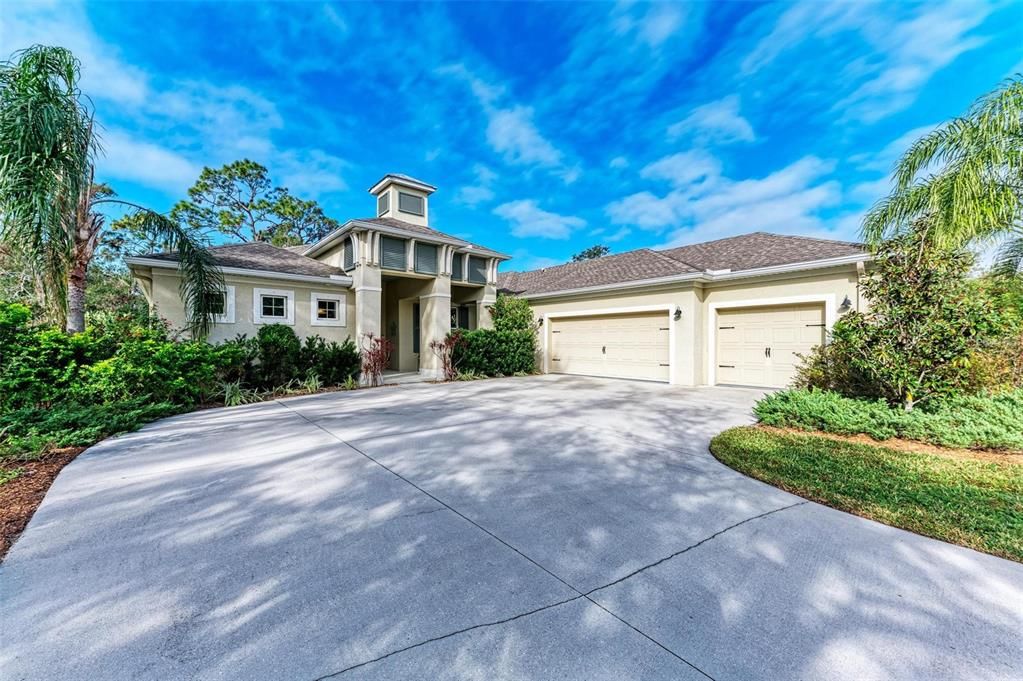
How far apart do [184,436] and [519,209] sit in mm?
22150

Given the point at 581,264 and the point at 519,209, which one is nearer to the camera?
the point at 581,264

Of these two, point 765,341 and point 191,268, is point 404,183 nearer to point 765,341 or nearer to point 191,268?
point 191,268

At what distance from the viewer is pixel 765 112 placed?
12.5m

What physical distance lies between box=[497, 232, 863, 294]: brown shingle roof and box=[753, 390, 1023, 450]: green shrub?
463 centimetres

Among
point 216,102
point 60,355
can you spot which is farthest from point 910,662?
point 216,102

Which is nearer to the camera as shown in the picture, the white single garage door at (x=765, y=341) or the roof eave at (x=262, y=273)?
the roof eave at (x=262, y=273)

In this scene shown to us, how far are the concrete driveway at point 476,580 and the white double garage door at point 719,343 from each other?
7.73m

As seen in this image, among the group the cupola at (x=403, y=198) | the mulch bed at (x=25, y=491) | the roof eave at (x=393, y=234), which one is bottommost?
the mulch bed at (x=25, y=491)

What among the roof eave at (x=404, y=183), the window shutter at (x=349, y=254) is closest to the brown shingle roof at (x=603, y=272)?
the roof eave at (x=404, y=183)

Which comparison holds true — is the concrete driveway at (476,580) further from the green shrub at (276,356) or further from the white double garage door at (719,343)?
the white double garage door at (719,343)

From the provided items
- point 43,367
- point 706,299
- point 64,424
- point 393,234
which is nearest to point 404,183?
point 393,234

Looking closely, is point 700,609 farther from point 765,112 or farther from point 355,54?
point 765,112

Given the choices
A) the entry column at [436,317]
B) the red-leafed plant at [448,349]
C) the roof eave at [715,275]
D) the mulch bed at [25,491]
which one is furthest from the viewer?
the entry column at [436,317]

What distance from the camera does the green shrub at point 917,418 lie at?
17.1 feet
